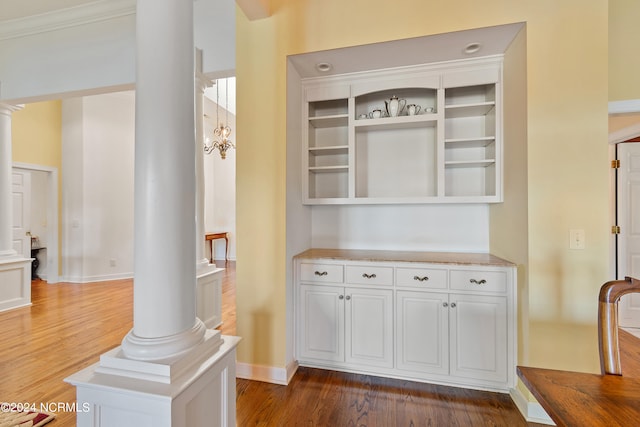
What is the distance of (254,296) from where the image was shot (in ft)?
7.48

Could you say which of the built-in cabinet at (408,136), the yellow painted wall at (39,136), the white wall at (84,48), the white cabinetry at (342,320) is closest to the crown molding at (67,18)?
the white wall at (84,48)

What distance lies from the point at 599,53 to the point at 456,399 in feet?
7.86

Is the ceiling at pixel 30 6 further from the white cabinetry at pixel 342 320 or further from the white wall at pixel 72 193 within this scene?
the white cabinetry at pixel 342 320

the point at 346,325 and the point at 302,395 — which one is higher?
the point at 346,325

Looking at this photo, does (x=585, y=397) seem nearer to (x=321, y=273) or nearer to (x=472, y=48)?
(x=321, y=273)

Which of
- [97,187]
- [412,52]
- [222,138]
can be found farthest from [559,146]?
[97,187]

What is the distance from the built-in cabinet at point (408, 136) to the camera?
7.60ft

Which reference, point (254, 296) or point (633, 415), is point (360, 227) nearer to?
point (254, 296)

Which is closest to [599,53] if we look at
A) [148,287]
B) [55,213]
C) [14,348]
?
[148,287]

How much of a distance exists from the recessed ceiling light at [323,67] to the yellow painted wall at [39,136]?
5588 millimetres

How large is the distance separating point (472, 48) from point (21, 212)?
754 cm

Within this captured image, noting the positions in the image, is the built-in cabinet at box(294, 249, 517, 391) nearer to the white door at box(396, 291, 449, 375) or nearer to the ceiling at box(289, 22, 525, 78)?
the white door at box(396, 291, 449, 375)

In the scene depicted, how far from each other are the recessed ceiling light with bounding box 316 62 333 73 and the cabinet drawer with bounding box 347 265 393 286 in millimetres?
1631

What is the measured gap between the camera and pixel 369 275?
7.36 ft
